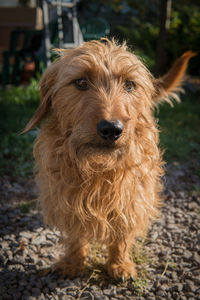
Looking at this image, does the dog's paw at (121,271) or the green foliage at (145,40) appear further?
the green foliage at (145,40)

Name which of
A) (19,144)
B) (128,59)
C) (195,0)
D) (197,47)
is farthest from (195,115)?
(195,0)

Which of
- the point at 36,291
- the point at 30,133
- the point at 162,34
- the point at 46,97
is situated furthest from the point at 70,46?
the point at 36,291

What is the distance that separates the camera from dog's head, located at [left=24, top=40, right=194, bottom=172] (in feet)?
6.15

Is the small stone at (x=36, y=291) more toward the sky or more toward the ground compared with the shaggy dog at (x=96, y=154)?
more toward the ground

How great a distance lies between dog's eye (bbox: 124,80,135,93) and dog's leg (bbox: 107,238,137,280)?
124 centimetres

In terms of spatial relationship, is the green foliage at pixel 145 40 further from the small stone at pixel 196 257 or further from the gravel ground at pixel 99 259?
the small stone at pixel 196 257

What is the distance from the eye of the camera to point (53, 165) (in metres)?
2.23

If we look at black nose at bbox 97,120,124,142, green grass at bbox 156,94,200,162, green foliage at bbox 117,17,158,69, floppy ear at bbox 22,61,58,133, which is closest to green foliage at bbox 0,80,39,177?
Answer: floppy ear at bbox 22,61,58,133

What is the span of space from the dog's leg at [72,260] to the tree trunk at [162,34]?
5912 millimetres

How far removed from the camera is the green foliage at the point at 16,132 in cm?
424

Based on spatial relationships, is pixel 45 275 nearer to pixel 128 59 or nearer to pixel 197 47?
pixel 128 59

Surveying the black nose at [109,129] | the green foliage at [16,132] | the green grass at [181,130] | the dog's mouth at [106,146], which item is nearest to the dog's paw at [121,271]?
the dog's mouth at [106,146]

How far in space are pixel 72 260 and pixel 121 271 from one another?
429 millimetres

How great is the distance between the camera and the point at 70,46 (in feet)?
25.6
